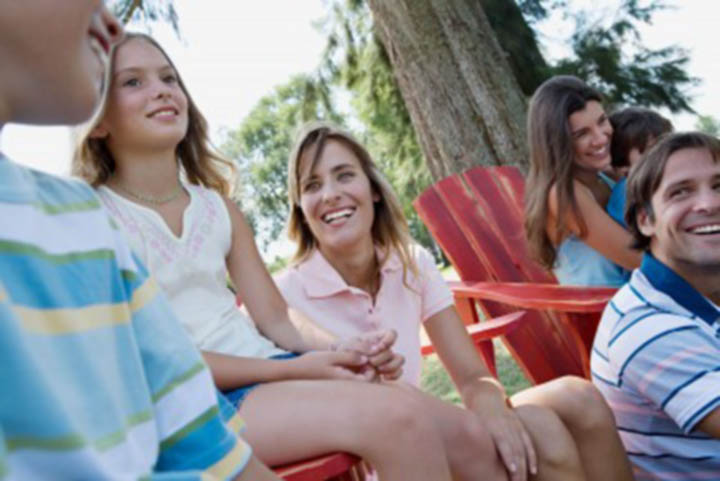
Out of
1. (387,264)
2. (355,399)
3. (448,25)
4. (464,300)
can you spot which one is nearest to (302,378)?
(355,399)

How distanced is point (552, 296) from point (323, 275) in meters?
0.67

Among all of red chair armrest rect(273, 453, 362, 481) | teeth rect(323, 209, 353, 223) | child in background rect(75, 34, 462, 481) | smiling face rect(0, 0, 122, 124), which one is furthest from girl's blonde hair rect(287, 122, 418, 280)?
smiling face rect(0, 0, 122, 124)

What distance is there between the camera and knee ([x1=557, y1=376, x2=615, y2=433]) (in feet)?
4.84

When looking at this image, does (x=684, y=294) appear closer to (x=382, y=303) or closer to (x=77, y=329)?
(x=382, y=303)

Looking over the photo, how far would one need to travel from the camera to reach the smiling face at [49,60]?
22.2 inches

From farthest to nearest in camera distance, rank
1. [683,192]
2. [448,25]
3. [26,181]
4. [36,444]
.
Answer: [448,25] → [683,192] → [26,181] → [36,444]

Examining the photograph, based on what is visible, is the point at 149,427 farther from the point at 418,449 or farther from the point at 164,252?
the point at 164,252

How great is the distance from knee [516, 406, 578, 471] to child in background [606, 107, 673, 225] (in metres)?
1.45

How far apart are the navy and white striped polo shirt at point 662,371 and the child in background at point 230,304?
0.37 metres

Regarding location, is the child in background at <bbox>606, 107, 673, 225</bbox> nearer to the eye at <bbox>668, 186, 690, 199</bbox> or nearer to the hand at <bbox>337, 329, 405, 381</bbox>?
the eye at <bbox>668, 186, 690, 199</bbox>

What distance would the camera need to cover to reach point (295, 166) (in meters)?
1.92

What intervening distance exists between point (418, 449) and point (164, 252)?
0.65 metres

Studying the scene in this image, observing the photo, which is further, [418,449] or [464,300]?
[464,300]

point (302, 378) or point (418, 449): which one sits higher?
point (302, 378)
